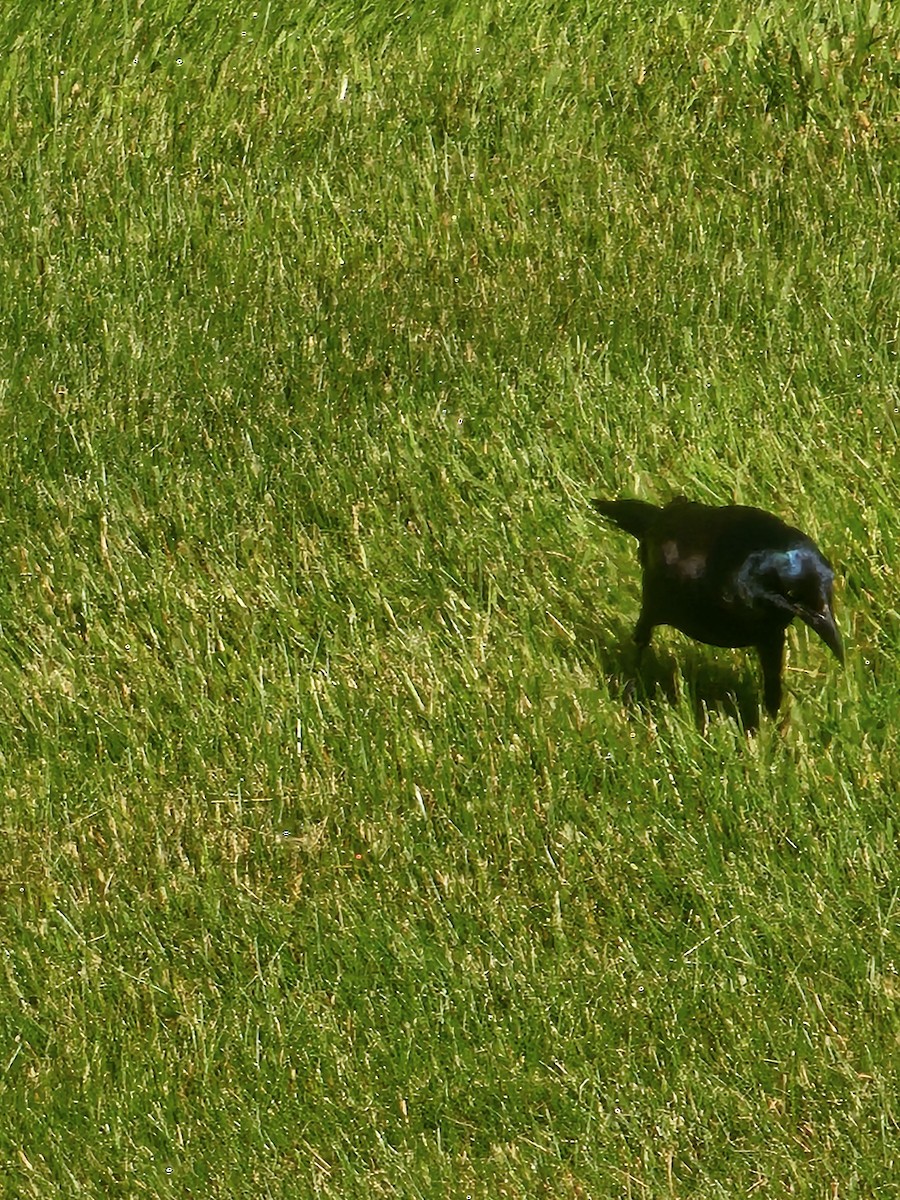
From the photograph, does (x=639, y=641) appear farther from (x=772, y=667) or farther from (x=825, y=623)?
(x=825, y=623)

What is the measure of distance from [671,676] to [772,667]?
1.28 feet

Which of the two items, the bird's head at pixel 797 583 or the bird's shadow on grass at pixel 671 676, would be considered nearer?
the bird's head at pixel 797 583

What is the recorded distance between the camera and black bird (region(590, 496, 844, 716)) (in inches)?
148

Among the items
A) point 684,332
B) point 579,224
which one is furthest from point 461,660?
point 579,224

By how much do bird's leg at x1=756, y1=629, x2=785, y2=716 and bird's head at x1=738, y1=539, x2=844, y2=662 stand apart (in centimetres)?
14

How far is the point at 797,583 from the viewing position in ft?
12.3

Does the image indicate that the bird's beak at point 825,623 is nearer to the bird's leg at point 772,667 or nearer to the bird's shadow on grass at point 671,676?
the bird's leg at point 772,667

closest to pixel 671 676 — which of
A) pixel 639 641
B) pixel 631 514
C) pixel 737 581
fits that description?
pixel 639 641

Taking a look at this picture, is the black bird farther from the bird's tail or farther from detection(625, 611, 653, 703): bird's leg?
the bird's tail

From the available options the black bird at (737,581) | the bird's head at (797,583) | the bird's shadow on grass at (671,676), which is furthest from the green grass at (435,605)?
the bird's head at (797,583)

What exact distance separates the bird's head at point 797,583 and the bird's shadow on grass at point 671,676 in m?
0.44

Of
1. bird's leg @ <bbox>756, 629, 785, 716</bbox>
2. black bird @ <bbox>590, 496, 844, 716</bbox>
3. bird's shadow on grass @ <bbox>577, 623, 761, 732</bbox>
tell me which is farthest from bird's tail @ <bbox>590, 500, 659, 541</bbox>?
bird's leg @ <bbox>756, 629, 785, 716</bbox>

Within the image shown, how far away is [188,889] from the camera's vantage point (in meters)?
3.92

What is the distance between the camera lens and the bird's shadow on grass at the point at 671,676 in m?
4.25
